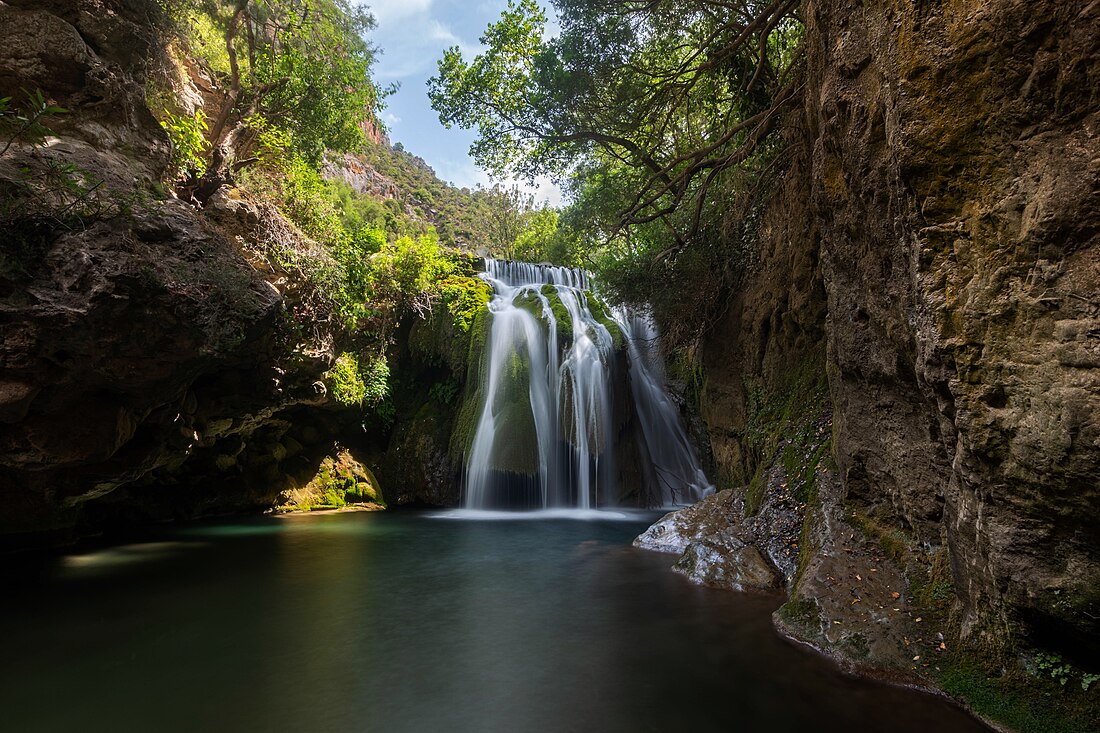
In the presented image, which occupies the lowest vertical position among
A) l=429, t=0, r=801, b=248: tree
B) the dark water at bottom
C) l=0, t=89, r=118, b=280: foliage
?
the dark water at bottom

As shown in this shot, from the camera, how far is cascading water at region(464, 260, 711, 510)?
45.6 feet

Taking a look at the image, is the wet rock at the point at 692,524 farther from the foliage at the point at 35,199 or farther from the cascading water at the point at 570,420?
the foliage at the point at 35,199

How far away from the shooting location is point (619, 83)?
28.1 feet

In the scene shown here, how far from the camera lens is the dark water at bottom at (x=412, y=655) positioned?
328 centimetres

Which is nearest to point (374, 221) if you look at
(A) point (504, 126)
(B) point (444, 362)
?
(B) point (444, 362)

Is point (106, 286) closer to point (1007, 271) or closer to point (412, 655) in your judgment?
point (412, 655)

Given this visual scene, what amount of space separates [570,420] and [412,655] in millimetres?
10217

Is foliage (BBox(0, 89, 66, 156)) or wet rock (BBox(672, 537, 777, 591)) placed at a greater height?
foliage (BBox(0, 89, 66, 156))

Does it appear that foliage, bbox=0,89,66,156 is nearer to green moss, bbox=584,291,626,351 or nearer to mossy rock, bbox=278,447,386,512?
mossy rock, bbox=278,447,386,512

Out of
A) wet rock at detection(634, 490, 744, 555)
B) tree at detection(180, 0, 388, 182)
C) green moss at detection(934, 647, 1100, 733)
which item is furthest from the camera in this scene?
tree at detection(180, 0, 388, 182)

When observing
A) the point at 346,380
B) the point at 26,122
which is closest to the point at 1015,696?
the point at 26,122

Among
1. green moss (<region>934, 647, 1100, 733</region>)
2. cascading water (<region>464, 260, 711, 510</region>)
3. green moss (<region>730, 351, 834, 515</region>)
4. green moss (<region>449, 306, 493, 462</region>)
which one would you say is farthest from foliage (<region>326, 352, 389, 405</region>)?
green moss (<region>934, 647, 1100, 733</region>)

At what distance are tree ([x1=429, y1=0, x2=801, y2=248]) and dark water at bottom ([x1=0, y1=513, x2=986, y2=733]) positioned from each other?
6.22 meters

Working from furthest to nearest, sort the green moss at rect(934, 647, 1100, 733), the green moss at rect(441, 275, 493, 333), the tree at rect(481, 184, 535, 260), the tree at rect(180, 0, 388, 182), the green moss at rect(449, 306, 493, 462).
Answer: the tree at rect(481, 184, 535, 260) < the green moss at rect(441, 275, 493, 333) < the green moss at rect(449, 306, 493, 462) < the tree at rect(180, 0, 388, 182) < the green moss at rect(934, 647, 1100, 733)
